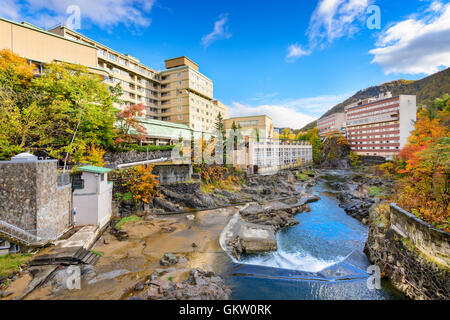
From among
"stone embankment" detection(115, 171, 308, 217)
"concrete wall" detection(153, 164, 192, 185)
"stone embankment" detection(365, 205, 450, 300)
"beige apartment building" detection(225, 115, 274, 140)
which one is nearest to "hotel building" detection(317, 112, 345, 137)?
"beige apartment building" detection(225, 115, 274, 140)

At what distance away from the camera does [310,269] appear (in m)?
11.3

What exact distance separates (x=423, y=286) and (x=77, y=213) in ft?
65.3

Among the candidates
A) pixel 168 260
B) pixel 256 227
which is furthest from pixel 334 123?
pixel 168 260

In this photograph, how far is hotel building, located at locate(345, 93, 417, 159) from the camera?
168 feet

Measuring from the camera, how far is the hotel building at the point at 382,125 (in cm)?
5116

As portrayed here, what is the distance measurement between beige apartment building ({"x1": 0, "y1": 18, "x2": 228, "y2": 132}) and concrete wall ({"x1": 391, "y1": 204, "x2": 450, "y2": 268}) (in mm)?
34154

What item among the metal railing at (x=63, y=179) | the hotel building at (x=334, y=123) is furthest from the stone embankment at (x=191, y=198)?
the hotel building at (x=334, y=123)

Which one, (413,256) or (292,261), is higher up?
(413,256)

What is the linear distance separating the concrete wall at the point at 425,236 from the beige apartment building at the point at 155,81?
34154 mm

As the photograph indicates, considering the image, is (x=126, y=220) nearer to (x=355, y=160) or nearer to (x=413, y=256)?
(x=413, y=256)

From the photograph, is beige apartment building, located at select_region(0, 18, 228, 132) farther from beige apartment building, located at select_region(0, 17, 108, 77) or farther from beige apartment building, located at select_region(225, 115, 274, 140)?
beige apartment building, located at select_region(225, 115, 274, 140)

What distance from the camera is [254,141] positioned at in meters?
37.8

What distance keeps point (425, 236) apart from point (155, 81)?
46300mm

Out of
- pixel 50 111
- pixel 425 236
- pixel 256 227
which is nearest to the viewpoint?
pixel 425 236
